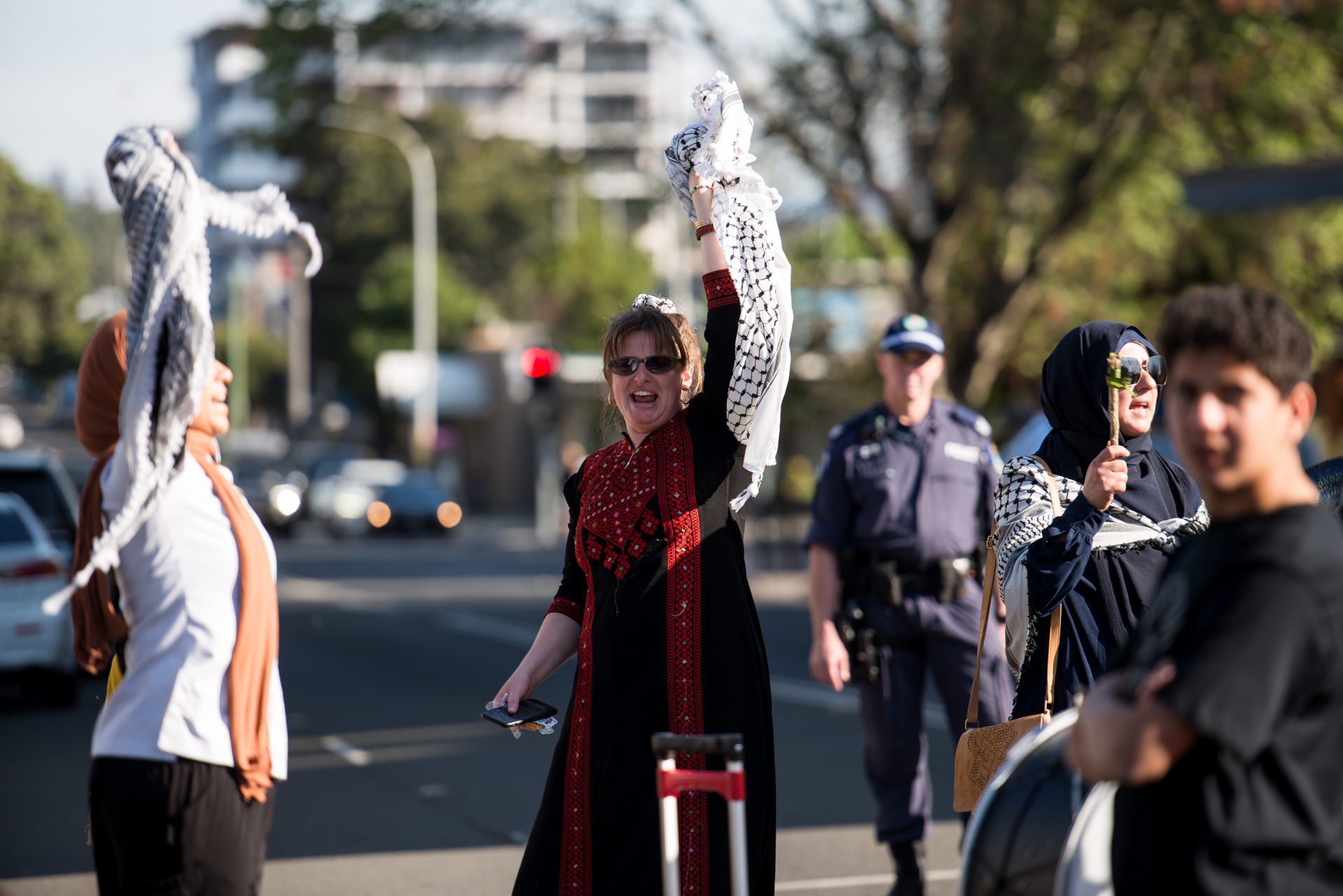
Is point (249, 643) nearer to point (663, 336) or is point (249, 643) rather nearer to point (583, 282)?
point (663, 336)

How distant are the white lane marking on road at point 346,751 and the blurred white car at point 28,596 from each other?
93.9 inches

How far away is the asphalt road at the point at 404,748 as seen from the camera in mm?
6980

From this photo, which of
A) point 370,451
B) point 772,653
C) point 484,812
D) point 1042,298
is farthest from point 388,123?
point 484,812

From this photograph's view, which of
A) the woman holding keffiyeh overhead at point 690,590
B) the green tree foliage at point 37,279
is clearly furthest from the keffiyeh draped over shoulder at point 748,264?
the green tree foliage at point 37,279

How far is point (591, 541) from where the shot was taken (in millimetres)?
3467

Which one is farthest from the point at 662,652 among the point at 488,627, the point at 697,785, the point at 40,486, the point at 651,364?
the point at 488,627

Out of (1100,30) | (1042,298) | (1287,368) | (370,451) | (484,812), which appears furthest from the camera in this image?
(370,451)

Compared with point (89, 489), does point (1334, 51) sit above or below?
above

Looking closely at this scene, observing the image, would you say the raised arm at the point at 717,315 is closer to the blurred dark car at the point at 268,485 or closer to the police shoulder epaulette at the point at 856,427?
the police shoulder epaulette at the point at 856,427

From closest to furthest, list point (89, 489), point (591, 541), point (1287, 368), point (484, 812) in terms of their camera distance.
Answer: point (1287, 368)
point (89, 489)
point (591, 541)
point (484, 812)

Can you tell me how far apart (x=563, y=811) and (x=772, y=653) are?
9.85 meters

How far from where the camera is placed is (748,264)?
3.33m

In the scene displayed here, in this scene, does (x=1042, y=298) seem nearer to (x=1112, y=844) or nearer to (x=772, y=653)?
(x=772, y=653)

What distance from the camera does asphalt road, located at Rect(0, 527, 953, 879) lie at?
6980 millimetres
